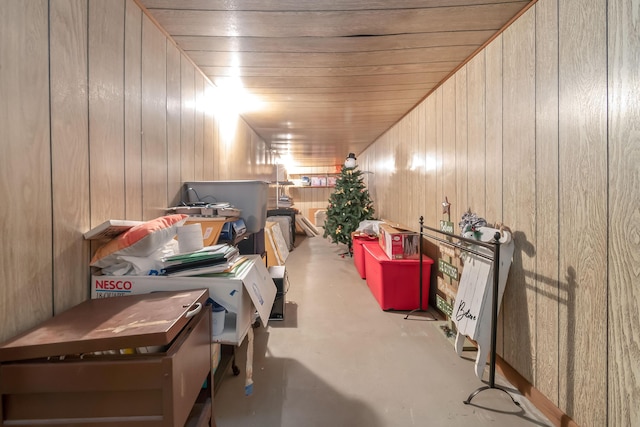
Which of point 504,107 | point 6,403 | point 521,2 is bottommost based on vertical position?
point 6,403

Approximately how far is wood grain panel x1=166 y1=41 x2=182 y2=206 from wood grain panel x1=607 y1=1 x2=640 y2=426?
2.29 meters

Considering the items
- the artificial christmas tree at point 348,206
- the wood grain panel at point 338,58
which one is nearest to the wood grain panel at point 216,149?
the wood grain panel at point 338,58

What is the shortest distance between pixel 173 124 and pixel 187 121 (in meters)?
0.22

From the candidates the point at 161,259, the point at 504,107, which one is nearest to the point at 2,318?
the point at 161,259

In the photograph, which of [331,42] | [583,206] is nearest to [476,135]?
[583,206]

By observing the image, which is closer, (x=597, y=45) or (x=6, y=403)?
(x=6, y=403)

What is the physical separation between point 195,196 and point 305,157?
5529mm

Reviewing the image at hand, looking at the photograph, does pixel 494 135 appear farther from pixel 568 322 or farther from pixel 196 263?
pixel 196 263

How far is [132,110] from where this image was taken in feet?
4.64

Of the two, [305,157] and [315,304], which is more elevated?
[305,157]

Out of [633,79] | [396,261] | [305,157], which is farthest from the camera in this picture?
[305,157]

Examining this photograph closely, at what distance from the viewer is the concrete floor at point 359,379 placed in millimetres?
1373

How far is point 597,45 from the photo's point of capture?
113cm

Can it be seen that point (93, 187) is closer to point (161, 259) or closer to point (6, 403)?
point (161, 259)
